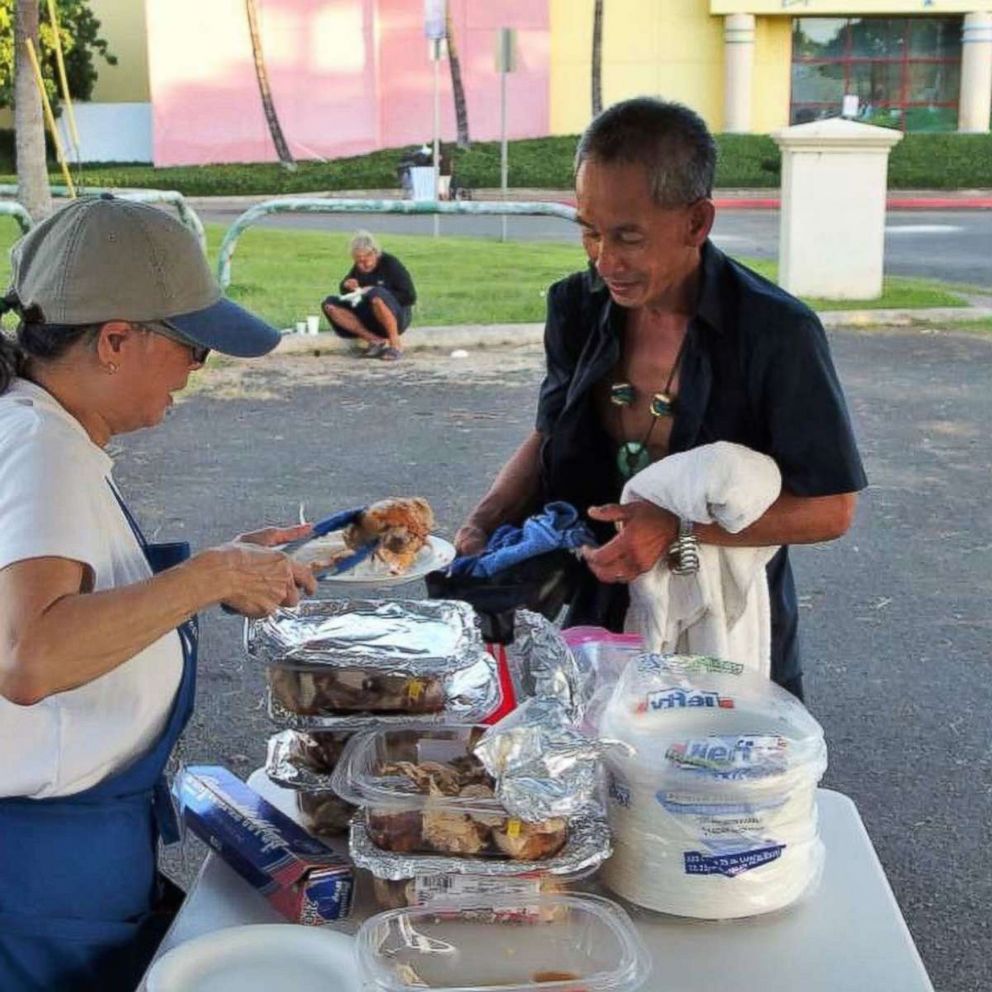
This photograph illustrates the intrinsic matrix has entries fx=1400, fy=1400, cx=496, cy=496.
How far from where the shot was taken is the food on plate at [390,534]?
2.29 m

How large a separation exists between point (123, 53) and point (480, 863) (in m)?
36.5

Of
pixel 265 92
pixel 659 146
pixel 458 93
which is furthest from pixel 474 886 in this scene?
pixel 458 93

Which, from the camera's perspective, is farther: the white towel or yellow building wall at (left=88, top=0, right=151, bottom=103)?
yellow building wall at (left=88, top=0, right=151, bottom=103)

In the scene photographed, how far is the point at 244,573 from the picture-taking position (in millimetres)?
1775

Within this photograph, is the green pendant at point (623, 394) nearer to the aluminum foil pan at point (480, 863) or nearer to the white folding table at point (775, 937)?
the white folding table at point (775, 937)

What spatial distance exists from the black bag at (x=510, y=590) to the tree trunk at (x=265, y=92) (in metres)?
29.0

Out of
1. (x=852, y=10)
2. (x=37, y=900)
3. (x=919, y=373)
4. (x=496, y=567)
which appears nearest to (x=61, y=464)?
(x=37, y=900)

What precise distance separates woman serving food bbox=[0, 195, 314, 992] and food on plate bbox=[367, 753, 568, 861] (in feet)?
1.10

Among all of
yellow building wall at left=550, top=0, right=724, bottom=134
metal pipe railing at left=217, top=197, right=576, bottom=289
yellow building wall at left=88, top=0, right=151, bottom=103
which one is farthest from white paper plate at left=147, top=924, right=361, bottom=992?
yellow building wall at left=88, top=0, right=151, bottom=103

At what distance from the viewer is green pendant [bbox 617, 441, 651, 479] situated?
2604 mm

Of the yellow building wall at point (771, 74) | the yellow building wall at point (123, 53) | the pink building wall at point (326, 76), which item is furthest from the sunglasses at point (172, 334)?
the yellow building wall at point (123, 53)

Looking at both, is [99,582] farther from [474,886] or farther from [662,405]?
[662,405]

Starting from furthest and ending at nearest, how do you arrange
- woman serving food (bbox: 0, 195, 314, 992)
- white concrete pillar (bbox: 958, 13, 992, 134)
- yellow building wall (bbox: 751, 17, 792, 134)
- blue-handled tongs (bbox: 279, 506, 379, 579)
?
yellow building wall (bbox: 751, 17, 792, 134), white concrete pillar (bbox: 958, 13, 992, 134), blue-handled tongs (bbox: 279, 506, 379, 579), woman serving food (bbox: 0, 195, 314, 992)

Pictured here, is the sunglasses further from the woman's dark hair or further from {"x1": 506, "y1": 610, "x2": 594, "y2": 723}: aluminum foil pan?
Result: {"x1": 506, "y1": 610, "x2": 594, "y2": 723}: aluminum foil pan
